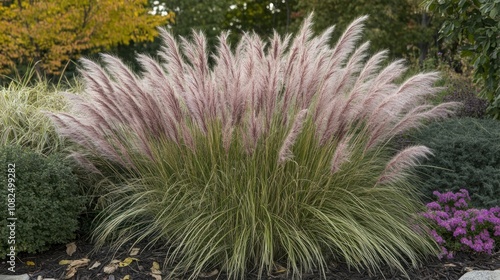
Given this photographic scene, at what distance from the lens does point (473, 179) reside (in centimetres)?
490

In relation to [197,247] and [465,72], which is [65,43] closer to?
[465,72]

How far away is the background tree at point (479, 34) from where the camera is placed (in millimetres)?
5477

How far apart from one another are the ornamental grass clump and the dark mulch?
0.09 m

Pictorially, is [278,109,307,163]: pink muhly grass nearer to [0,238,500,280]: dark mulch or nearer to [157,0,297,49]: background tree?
[0,238,500,280]: dark mulch

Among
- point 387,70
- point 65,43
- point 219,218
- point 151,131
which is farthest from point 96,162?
point 65,43

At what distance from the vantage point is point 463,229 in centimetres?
419

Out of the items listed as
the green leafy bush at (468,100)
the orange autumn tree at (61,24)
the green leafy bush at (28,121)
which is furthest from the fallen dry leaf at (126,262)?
the orange autumn tree at (61,24)

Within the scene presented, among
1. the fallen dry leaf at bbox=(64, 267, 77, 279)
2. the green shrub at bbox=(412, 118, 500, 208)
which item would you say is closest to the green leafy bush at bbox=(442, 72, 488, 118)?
the green shrub at bbox=(412, 118, 500, 208)

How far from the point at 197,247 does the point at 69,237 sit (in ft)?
3.83

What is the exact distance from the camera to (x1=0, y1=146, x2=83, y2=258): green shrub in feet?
13.3

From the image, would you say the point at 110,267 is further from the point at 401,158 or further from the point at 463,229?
the point at 463,229

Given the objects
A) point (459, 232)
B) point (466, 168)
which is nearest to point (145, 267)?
point (459, 232)

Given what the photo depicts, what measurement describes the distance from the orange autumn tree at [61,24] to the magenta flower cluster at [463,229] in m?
9.20

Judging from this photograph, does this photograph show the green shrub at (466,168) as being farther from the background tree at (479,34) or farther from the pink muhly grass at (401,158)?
the pink muhly grass at (401,158)
